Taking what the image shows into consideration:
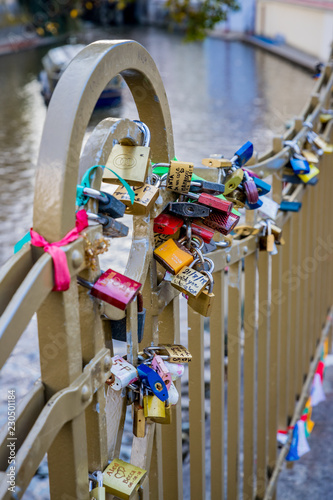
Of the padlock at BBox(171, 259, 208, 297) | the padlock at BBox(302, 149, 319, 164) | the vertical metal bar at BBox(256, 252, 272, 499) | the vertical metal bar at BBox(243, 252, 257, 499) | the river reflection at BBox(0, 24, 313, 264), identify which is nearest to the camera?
the padlock at BBox(171, 259, 208, 297)

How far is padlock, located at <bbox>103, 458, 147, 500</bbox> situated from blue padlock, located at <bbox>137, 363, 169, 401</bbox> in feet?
0.45

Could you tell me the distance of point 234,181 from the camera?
1423 mm

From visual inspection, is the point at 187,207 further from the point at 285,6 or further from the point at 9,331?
the point at 285,6

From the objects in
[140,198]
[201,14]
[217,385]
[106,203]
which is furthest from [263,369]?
[201,14]

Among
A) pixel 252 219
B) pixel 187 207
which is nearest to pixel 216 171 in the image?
pixel 187 207

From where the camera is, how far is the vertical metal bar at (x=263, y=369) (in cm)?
195

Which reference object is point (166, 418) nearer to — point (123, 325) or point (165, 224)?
point (123, 325)

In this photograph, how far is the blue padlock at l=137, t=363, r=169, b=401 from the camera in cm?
114

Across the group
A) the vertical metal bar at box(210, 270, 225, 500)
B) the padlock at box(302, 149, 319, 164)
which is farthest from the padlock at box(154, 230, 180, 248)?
the padlock at box(302, 149, 319, 164)

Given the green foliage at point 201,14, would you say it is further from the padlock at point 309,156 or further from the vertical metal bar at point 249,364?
the vertical metal bar at point 249,364

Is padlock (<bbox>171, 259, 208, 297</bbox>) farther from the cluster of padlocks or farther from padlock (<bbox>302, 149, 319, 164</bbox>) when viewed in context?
padlock (<bbox>302, 149, 319, 164</bbox>)

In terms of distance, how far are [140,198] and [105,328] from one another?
236mm

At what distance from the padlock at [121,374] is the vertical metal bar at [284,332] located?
105 cm

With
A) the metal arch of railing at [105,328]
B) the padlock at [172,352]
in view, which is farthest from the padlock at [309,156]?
the padlock at [172,352]
